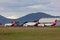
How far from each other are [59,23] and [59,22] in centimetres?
137

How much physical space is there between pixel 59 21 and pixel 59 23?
2575 millimetres

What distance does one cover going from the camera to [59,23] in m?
124

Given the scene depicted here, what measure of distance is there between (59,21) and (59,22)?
3.95ft

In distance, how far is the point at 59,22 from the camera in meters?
126

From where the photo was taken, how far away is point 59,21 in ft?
415
